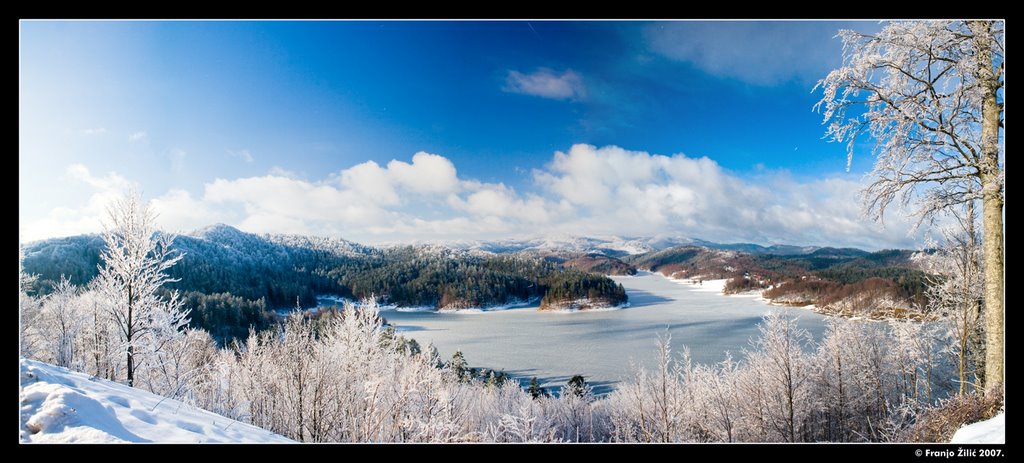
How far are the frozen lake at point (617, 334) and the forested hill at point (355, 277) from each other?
3.89 meters

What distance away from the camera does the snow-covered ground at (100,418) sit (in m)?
2.19

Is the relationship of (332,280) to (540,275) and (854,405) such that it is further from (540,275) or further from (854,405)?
(854,405)

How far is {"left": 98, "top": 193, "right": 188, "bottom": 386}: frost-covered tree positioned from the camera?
485cm

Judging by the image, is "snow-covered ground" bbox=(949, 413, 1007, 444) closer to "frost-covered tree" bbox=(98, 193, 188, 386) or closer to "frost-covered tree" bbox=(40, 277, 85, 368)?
"frost-covered tree" bbox=(98, 193, 188, 386)

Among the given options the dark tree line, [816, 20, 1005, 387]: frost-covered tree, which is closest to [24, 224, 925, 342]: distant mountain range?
the dark tree line

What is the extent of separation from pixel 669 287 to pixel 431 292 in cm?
2288

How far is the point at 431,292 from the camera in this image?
36.4 meters

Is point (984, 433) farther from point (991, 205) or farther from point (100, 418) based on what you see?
point (100, 418)

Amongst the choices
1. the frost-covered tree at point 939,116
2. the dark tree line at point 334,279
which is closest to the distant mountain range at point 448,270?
the dark tree line at point 334,279

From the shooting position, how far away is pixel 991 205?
9.48ft

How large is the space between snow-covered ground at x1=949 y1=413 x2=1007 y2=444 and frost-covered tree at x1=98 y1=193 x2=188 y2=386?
760 cm

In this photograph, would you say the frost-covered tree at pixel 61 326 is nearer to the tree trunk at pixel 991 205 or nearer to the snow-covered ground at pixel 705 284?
the tree trunk at pixel 991 205

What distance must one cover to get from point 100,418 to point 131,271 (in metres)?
3.74
